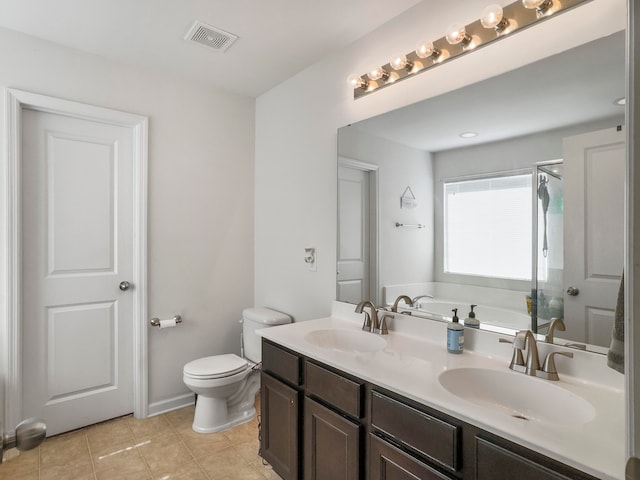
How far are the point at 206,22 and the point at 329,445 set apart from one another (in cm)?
224

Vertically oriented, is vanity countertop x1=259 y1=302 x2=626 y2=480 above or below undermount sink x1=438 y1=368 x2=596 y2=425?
above

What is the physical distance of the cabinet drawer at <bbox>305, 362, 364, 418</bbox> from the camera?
1.41 metres

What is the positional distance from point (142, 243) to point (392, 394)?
209cm

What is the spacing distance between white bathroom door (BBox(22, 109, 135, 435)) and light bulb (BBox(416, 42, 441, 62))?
203cm

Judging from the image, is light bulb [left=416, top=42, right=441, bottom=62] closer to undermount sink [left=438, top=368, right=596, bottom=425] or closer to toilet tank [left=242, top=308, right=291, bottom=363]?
undermount sink [left=438, top=368, right=596, bottom=425]

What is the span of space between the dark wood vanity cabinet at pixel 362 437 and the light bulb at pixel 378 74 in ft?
5.00

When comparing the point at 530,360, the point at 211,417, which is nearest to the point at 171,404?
the point at 211,417

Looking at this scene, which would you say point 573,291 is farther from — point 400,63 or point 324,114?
point 324,114

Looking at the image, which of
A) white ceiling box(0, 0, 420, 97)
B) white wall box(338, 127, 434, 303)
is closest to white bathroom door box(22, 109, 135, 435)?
white ceiling box(0, 0, 420, 97)

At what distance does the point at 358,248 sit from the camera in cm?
221

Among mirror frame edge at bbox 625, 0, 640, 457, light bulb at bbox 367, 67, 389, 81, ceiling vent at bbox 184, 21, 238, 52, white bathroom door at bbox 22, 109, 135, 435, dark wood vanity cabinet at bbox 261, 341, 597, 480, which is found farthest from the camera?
white bathroom door at bbox 22, 109, 135, 435

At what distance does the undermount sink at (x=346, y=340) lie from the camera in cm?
188

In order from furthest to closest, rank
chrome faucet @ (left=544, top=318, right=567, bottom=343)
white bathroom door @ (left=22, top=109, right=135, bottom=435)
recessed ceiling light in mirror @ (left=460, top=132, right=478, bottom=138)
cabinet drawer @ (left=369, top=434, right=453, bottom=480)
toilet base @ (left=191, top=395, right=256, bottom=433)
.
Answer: toilet base @ (left=191, top=395, right=256, bottom=433) < white bathroom door @ (left=22, top=109, right=135, bottom=435) < recessed ceiling light in mirror @ (left=460, top=132, right=478, bottom=138) < chrome faucet @ (left=544, top=318, right=567, bottom=343) < cabinet drawer @ (left=369, top=434, right=453, bottom=480)

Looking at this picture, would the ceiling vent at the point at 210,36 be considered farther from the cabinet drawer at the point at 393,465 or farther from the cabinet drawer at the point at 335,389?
the cabinet drawer at the point at 393,465
